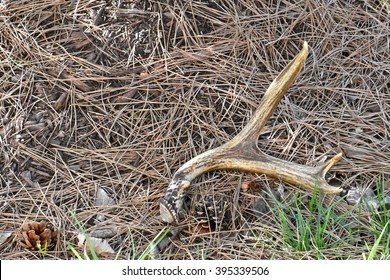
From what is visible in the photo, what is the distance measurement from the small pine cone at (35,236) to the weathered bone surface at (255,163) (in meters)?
0.49

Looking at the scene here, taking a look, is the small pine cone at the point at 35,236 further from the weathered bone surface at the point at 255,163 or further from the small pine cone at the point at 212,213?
the small pine cone at the point at 212,213

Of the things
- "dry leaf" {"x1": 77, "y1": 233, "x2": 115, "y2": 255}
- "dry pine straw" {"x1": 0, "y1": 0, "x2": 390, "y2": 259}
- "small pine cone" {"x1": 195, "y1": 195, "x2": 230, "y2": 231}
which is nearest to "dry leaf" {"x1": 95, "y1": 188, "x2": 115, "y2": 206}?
"dry pine straw" {"x1": 0, "y1": 0, "x2": 390, "y2": 259}

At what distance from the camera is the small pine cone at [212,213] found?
241 centimetres

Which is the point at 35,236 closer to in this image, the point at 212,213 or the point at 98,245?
the point at 98,245

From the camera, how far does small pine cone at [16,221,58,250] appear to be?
236 cm

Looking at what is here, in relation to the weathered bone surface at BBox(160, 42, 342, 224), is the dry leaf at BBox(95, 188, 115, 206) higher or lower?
lower

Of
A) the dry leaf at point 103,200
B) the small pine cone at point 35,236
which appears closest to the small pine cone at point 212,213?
the dry leaf at point 103,200

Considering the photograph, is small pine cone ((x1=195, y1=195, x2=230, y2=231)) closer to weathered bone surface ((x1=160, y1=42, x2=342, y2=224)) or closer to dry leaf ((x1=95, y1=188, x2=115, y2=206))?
weathered bone surface ((x1=160, y1=42, x2=342, y2=224))

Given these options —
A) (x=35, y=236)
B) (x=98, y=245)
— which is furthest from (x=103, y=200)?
(x=35, y=236)

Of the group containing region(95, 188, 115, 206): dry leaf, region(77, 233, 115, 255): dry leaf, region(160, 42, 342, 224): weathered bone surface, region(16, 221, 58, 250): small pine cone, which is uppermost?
region(160, 42, 342, 224): weathered bone surface

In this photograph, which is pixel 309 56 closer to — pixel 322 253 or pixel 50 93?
pixel 322 253

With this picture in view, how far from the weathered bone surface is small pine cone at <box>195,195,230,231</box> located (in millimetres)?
89

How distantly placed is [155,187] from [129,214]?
17 cm

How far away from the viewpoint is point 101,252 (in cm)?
238
